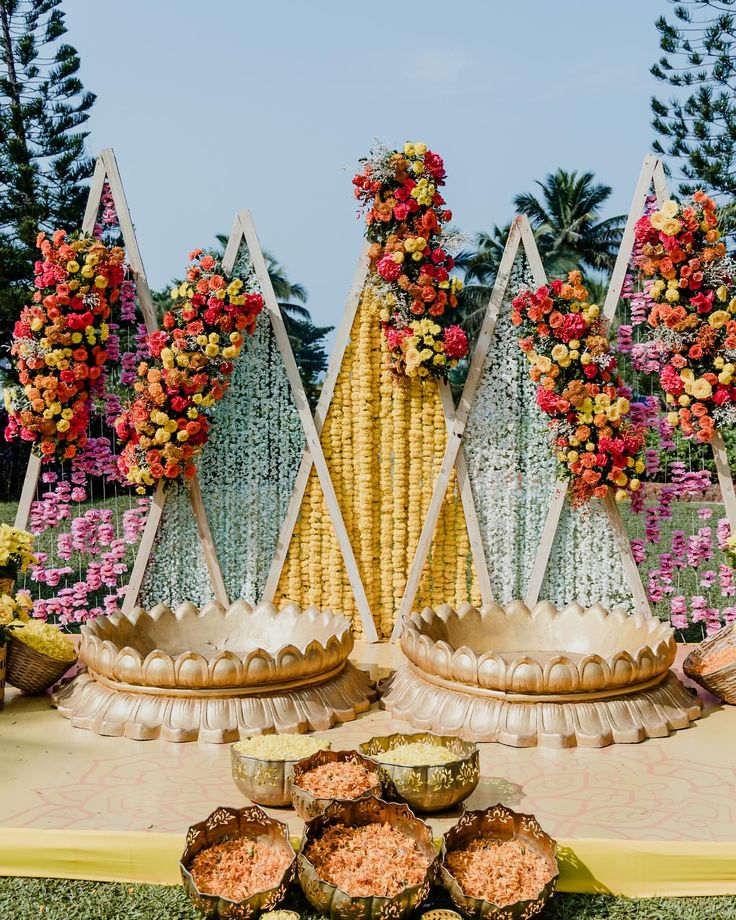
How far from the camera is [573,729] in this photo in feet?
13.5

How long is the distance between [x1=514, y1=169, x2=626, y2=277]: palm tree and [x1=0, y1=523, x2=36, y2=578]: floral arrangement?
1999 cm

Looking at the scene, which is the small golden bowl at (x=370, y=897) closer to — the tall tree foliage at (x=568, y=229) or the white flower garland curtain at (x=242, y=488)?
the white flower garland curtain at (x=242, y=488)

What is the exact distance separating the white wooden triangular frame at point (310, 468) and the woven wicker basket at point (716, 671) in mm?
1408

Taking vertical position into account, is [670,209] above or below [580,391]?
above

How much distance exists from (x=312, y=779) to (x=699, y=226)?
13.3 ft

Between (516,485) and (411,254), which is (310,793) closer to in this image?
(516,485)

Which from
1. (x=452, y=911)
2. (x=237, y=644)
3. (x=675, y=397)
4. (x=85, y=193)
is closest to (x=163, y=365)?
(x=237, y=644)

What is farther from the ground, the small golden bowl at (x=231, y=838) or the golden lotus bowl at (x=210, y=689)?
the golden lotus bowl at (x=210, y=689)

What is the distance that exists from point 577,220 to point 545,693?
68.4 ft

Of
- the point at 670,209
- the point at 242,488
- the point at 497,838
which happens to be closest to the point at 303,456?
the point at 242,488

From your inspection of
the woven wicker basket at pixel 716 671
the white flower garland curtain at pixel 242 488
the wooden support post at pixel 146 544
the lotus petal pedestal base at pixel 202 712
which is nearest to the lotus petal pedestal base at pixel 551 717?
the woven wicker basket at pixel 716 671

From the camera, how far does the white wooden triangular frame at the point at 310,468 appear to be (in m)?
5.96

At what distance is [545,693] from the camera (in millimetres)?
4164

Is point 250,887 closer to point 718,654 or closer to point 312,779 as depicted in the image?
point 312,779
